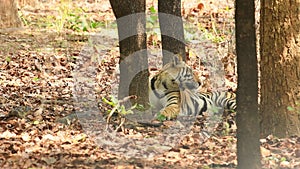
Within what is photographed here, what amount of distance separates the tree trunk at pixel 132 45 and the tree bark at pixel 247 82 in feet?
7.42

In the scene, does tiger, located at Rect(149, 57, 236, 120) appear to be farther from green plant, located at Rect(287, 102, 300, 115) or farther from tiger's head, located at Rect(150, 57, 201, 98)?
green plant, located at Rect(287, 102, 300, 115)

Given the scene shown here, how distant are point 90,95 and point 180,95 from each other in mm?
1458

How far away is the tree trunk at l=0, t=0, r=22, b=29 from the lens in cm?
1263

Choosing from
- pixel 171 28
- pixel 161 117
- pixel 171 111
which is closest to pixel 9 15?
pixel 171 28

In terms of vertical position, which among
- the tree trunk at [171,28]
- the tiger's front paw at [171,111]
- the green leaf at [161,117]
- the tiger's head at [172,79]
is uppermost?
the tree trunk at [171,28]

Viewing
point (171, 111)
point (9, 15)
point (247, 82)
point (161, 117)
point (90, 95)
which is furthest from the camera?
point (9, 15)

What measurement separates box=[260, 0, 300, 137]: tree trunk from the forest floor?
0.20m

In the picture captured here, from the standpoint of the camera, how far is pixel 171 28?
25.3 ft

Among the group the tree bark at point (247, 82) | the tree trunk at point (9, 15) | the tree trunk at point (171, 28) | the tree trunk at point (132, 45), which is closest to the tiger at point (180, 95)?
the tree trunk at point (171, 28)

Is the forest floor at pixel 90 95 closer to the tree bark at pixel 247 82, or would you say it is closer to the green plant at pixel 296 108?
the green plant at pixel 296 108

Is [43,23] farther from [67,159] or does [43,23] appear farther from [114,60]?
[67,159]

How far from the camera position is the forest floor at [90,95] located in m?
5.63

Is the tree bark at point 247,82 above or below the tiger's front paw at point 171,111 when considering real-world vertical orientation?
above

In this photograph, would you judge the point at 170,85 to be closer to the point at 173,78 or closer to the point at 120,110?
the point at 173,78
